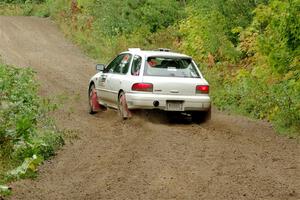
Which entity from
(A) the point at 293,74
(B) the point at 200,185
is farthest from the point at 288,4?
(B) the point at 200,185

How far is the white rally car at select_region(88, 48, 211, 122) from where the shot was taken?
1345 centimetres

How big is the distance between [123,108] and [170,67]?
4.30ft

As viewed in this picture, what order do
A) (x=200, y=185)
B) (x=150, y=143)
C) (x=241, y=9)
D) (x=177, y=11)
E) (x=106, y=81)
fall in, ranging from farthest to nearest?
(x=177, y=11), (x=241, y=9), (x=106, y=81), (x=150, y=143), (x=200, y=185)

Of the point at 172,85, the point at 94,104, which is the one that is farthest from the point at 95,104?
the point at 172,85

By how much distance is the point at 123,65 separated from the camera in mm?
14656

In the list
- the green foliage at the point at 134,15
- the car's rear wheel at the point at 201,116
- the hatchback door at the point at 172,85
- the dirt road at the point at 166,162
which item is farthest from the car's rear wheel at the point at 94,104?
the green foliage at the point at 134,15

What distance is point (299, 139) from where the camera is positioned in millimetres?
12688

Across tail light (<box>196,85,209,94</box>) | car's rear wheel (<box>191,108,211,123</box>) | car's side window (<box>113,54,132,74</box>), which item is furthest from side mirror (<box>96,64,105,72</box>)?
tail light (<box>196,85,209,94</box>)

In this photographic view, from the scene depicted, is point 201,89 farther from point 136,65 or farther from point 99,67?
point 99,67

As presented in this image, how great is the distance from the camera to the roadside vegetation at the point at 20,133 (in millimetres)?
8344

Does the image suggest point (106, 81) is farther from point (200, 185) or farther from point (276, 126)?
point (200, 185)

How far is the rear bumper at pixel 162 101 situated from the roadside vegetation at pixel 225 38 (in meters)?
1.74

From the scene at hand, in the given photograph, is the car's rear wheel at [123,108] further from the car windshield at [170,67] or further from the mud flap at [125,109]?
the car windshield at [170,67]

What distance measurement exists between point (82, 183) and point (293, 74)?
799 cm
